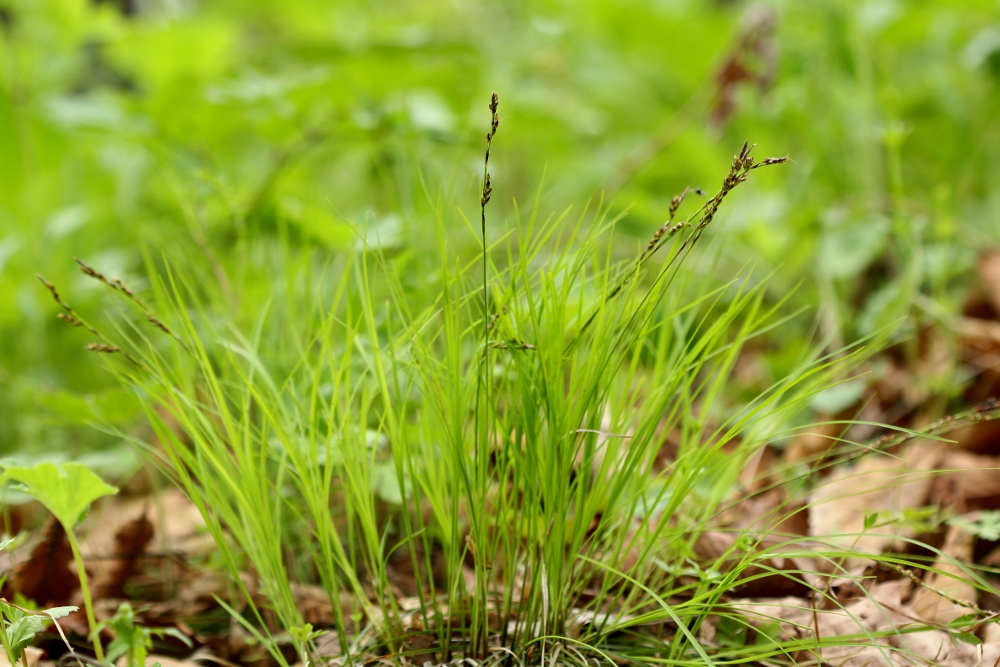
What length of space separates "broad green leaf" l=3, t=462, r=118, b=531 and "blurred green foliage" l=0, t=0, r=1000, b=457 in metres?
0.31

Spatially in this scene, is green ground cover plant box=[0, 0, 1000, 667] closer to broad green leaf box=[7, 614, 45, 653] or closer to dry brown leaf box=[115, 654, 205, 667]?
broad green leaf box=[7, 614, 45, 653]

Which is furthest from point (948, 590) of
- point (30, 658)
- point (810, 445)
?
point (30, 658)

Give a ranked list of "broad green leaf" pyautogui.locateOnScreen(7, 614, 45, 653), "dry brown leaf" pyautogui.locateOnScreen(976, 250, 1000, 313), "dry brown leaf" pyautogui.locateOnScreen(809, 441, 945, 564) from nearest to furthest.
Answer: "broad green leaf" pyautogui.locateOnScreen(7, 614, 45, 653) → "dry brown leaf" pyautogui.locateOnScreen(809, 441, 945, 564) → "dry brown leaf" pyautogui.locateOnScreen(976, 250, 1000, 313)

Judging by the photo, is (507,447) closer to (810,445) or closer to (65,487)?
(65,487)

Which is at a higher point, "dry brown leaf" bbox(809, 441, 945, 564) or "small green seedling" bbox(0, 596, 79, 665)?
"small green seedling" bbox(0, 596, 79, 665)

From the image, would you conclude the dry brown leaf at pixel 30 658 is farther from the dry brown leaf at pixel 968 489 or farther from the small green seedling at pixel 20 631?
the dry brown leaf at pixel 968 489

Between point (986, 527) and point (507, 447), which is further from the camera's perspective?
point (986, 527)

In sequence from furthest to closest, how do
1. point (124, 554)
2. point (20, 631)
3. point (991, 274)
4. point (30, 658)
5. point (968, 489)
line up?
point (991, 274) < point (968, 489) < point (124, 554) < point (30, 658) < point (20, 631)

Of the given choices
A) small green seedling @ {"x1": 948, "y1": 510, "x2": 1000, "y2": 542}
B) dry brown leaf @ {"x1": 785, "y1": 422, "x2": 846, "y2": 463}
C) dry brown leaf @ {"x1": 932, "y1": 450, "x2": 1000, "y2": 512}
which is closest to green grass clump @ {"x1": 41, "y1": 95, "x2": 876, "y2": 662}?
small green seedling @ {"x1": 948, "y1": 510, "x2": 1000, "y2": 542}

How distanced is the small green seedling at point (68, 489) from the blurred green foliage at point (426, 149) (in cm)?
31

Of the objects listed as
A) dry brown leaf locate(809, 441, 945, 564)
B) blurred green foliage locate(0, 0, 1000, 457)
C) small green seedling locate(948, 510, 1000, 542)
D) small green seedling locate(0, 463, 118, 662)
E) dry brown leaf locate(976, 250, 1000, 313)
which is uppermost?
blurred green foliage locate(0, 0, 1000, 457)

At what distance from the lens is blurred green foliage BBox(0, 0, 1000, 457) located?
1.48m

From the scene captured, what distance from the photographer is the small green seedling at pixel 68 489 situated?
680mm

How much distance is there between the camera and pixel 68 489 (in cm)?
71
